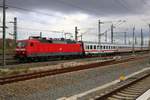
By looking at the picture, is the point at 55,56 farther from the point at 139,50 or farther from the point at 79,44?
the point at 139,50

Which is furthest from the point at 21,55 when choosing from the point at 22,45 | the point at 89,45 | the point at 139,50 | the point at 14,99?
the point at 139,50

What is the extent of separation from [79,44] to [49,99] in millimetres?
41496

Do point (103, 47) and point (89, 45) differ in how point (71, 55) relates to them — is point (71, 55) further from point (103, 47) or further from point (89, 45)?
point (103, 47)

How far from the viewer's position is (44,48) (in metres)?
41.7

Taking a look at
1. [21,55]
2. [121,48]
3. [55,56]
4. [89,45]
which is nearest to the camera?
[21,55]

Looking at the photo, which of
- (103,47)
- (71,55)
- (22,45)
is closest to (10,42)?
(103,47)

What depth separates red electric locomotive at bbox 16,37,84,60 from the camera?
38.5 m

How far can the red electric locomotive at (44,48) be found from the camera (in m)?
38.5

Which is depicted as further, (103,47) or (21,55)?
(103,47)

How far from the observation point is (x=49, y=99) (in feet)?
39.1

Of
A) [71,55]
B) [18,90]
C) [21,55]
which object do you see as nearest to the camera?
[18,90]

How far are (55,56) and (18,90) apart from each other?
31.3 m

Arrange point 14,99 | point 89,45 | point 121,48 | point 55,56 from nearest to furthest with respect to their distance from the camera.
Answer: point 14,99
point 55,56
point 89,45
point 121,48

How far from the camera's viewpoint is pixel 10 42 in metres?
80.5
